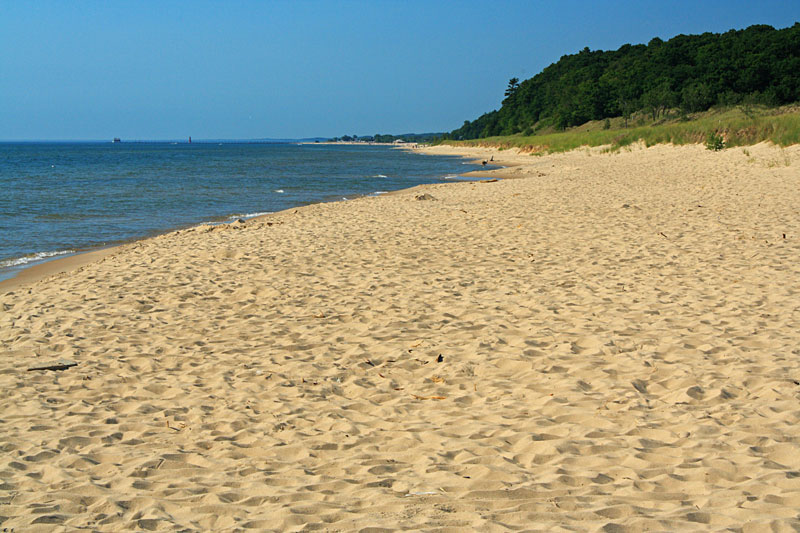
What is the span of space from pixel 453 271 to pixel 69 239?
472 inches

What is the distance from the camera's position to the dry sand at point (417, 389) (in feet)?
11.0

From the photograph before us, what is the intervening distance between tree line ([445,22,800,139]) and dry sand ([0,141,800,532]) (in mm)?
59841

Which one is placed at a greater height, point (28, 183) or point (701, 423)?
point (28, 183)

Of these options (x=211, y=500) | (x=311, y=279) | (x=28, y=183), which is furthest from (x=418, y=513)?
(x=28, y=183)

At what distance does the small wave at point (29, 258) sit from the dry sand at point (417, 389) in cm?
281

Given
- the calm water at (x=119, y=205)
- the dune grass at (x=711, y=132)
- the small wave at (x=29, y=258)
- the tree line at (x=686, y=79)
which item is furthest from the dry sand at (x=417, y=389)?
the tree line at (x=686, y=79)

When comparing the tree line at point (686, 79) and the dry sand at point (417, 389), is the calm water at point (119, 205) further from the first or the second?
the tree line at point (686, 79)

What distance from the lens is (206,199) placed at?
88.2 feet

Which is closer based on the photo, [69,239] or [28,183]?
[69,239]

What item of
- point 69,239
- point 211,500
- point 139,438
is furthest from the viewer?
point 69,239

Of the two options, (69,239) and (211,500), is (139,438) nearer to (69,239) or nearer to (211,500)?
(211,500)

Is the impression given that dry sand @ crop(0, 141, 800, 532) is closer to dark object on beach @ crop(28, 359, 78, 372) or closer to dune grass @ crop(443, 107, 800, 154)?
dark object on beach @ crop(28, 359, 78, 372)

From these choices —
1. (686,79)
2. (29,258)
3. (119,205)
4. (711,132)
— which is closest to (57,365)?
(29,258)

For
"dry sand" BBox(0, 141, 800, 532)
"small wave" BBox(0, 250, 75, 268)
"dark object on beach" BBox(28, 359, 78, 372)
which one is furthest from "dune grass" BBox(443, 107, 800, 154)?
"dark object on beach" BBox(28, 359, 78, 372)
